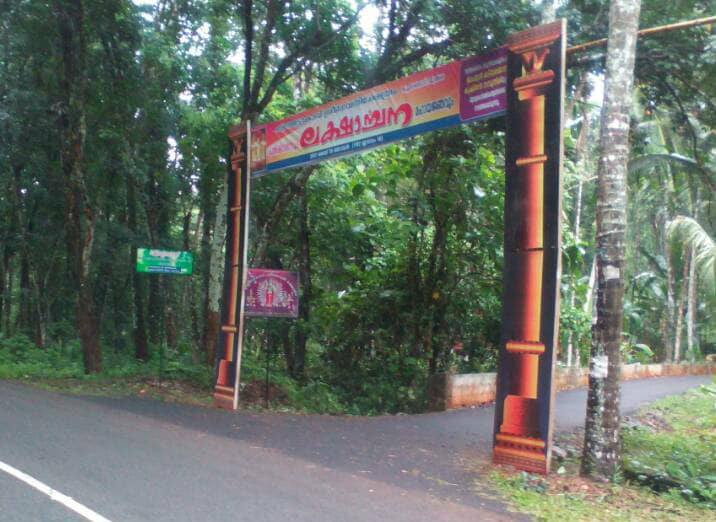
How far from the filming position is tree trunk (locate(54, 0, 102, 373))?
15.6 meters

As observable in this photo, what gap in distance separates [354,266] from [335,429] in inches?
266

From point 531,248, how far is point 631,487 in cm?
300

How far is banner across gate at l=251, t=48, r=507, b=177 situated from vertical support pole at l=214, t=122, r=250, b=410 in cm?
34

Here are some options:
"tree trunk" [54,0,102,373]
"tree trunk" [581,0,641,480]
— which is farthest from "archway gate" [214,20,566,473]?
"tree trunk" [54,0,102,373]

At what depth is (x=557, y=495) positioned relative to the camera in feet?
25.2

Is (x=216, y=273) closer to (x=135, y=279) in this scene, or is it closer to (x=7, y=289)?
(x=135, y=279)

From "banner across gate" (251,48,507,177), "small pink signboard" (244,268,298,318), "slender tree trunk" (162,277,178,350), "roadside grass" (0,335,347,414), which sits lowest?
"roadside grass" (0,335,347,414)

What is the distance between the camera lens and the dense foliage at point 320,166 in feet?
47.1

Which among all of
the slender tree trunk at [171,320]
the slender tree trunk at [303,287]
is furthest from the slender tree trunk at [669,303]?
the slender tree trunk at [171,320]

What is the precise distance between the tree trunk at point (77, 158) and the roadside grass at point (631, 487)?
10855 mm

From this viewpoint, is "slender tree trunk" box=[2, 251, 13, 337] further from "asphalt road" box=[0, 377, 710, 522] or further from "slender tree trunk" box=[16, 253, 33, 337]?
"asphalt road" box=[0, 377, 710, 522]

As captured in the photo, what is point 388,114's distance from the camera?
11117mm

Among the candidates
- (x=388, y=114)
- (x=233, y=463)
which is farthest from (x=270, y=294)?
(x=233, y=463)

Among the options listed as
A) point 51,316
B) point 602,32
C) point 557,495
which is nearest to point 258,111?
point 602,32
